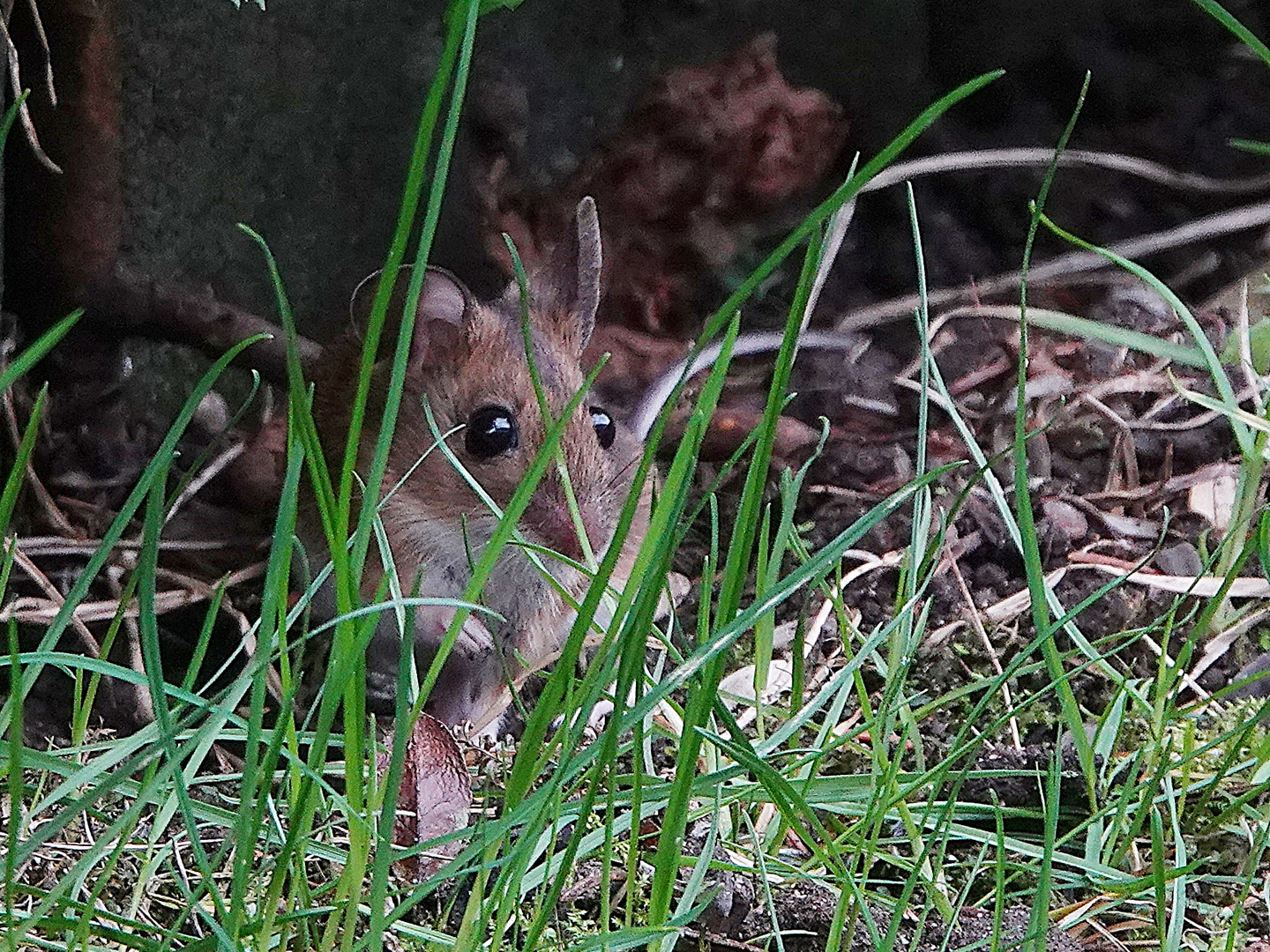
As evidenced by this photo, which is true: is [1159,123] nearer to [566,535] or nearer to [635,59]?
[635,59]

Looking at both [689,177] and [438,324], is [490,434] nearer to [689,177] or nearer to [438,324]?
[438,324]

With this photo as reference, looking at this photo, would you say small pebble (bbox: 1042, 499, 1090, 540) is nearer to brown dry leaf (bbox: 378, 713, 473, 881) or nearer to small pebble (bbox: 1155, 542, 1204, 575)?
small pebble (bbox: 1155, 542, 1204, 575)

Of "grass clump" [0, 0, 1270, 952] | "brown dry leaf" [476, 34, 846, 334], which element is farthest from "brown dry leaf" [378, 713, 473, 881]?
"brown dry leaf" [476, 34, 846, 334]

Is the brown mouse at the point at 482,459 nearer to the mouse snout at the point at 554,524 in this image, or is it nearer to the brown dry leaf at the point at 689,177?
the mouse snout at the point at 554,524

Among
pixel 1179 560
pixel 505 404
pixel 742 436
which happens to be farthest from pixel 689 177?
pixel 1179 560

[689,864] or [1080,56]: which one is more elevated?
[1080,56]

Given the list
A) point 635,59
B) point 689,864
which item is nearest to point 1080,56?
point 635,59

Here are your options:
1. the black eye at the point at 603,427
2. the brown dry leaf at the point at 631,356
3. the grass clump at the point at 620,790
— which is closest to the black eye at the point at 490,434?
the black eye at the point at 603,427
